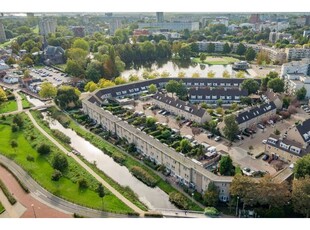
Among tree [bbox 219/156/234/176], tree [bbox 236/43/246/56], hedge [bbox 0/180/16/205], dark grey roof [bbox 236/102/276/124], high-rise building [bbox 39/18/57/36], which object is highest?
high-rise building [bbox 39/18/57/36]

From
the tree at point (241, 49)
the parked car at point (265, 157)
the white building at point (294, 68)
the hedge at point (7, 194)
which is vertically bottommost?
the parked car at point (265, 157)

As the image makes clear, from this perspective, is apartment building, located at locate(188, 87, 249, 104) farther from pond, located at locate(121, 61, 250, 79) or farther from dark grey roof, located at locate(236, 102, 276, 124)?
pond, located at locate(121, 61, 250, 79)

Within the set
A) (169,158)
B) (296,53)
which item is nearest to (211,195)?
(169,158)

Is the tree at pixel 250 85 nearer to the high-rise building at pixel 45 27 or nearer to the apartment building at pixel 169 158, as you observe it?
the apartment building at pixel 169 158

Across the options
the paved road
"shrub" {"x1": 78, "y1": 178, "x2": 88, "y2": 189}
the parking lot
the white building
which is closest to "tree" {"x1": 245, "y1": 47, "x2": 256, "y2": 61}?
the white building

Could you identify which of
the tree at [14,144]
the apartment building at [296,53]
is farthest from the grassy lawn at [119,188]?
the apartment building at [296,53]

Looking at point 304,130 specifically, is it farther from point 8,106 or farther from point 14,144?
point 8,106
